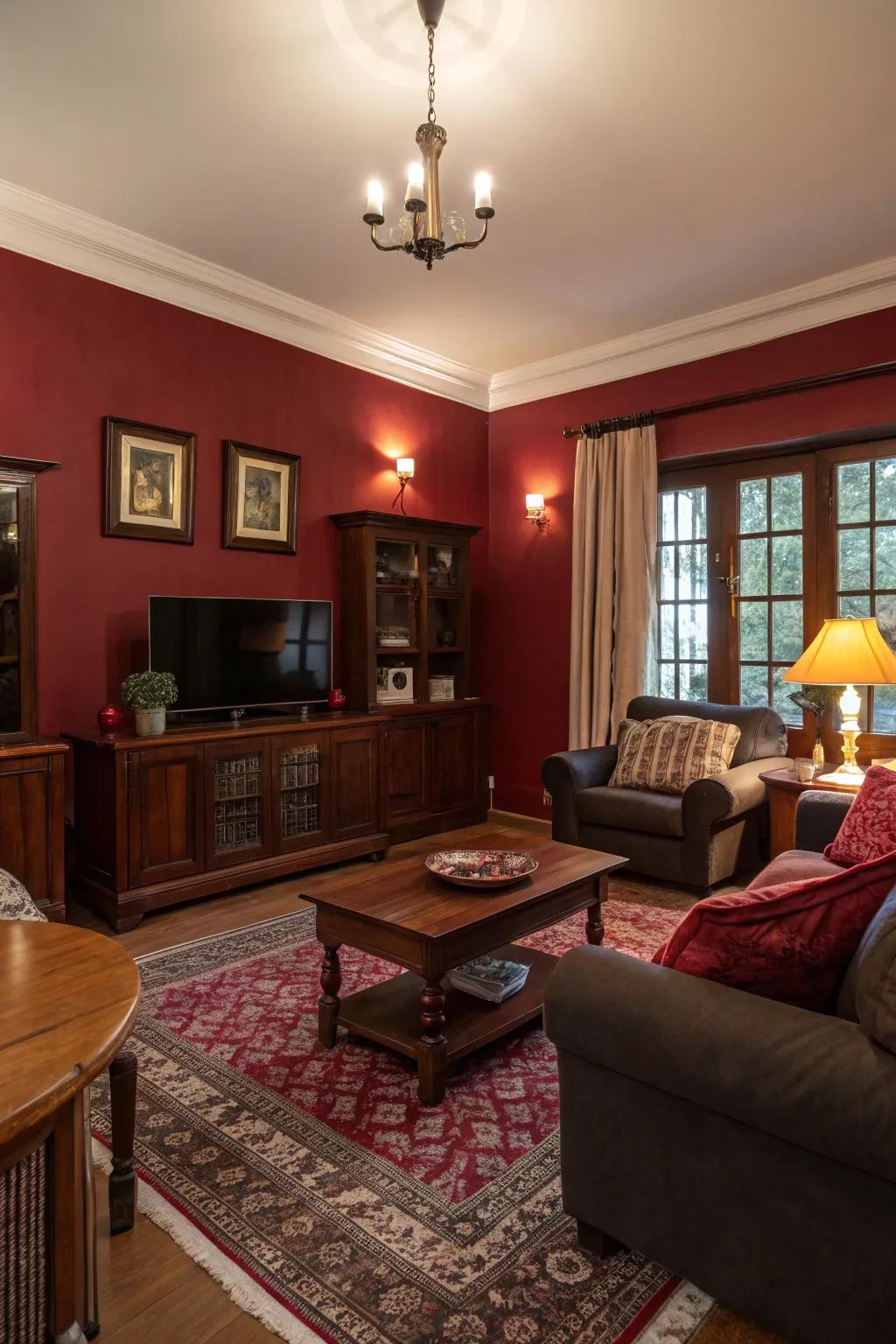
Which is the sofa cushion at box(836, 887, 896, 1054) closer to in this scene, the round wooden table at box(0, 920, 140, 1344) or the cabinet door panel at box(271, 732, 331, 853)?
the round wooden table at box(0, 920, 140, 1344)

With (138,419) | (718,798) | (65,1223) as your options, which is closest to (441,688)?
(718,798)

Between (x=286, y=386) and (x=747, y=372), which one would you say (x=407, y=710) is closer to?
(x=286, y=386)

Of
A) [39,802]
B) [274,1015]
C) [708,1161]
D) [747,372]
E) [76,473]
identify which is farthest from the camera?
[747,372]

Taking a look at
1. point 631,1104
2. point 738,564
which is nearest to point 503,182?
point 738,564

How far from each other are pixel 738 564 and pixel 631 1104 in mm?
3943

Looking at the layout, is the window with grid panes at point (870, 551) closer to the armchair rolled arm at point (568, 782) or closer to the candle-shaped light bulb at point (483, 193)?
the armchair rolled arm at point (568, 782)

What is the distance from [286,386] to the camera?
15.7 feet

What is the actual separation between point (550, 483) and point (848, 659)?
2.63m

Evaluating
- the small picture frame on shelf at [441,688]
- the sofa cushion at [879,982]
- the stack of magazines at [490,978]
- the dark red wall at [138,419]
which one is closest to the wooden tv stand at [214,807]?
the dark red wall at [138,419]

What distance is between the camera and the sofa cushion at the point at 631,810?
409 cm

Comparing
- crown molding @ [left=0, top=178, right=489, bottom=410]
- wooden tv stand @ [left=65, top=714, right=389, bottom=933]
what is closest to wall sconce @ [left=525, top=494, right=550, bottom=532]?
crown molding @ [left=0, top=178, right=489, bottom=410]

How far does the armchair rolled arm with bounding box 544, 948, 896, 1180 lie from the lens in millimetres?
1298

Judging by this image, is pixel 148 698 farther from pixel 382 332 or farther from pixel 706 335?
pixel 706 335

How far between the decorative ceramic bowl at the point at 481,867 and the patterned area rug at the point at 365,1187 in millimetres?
526
